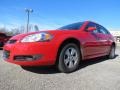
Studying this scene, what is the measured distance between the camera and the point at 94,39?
6.01 m

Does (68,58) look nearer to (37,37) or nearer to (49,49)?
(49,49)

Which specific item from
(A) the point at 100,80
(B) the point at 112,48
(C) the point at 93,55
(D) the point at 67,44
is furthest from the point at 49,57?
(B) the point at 112,48

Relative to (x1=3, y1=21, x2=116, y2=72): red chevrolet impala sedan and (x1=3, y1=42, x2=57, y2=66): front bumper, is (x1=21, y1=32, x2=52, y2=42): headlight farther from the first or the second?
(x1=3, y1=42, x2=57, y2=66): front bumper

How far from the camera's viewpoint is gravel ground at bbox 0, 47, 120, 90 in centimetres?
378

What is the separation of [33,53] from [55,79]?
710 mm

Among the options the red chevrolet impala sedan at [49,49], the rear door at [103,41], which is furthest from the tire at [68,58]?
the rear door at [103,41]

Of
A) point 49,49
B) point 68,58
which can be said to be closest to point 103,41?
point 68,58

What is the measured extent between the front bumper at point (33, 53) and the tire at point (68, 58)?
223mm

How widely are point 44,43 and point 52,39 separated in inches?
8.2

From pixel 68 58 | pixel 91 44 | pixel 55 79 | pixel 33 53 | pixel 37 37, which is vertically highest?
pixel 37 37

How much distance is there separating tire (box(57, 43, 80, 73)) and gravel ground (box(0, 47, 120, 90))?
143 mm

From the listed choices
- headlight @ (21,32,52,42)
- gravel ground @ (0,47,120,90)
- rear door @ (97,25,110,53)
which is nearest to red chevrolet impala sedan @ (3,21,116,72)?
headlight @ (21,32,52,42)

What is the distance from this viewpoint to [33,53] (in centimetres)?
443

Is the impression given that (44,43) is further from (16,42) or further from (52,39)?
(16,42)
